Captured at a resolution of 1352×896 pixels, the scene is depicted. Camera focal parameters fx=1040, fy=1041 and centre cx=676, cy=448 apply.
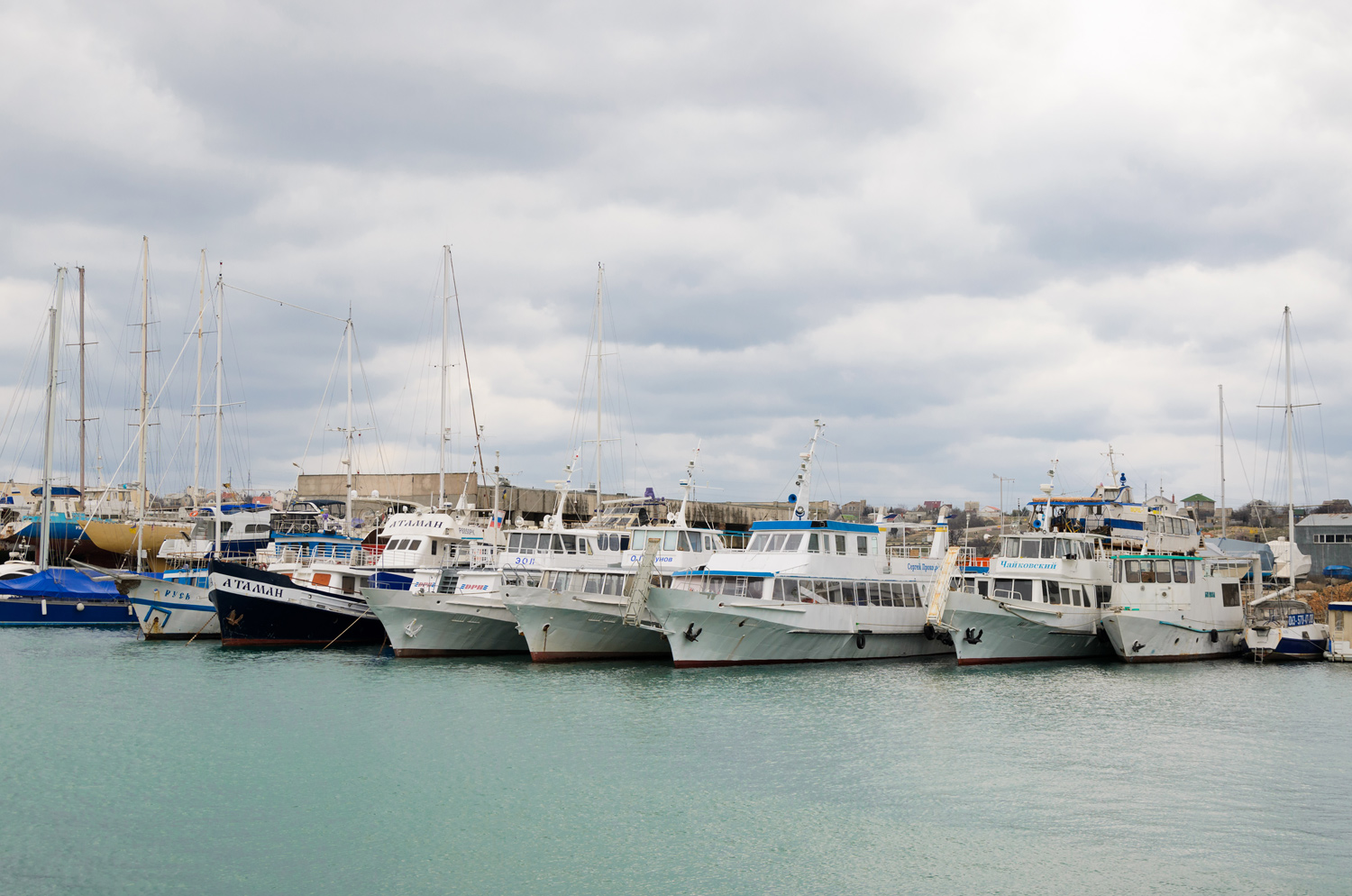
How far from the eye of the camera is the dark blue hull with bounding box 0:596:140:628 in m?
55.1

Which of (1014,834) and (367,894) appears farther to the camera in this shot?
(1014,834)

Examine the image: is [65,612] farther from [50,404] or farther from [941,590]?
[941,590]

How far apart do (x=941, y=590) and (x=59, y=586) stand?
156 feet

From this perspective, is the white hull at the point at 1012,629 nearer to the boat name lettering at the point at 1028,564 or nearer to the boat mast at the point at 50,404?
the boat name lettering at the point at 1028,564

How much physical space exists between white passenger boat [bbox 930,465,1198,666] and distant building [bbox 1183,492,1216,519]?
229ft

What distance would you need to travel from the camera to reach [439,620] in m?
39.9

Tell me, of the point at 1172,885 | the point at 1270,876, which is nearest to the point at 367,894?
the point at 1172,885

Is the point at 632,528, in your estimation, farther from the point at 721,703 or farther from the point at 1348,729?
the point at 1348,729

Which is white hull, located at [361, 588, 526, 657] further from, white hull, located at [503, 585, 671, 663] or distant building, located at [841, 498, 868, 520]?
distant building, located at [841, 498, 868, 520]

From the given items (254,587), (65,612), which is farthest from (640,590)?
(65,612)

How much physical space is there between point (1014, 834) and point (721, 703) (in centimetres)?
1285

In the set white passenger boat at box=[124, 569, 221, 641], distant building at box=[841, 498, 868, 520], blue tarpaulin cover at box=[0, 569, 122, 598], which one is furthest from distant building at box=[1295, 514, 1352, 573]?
blue tarpaulin cover at box=[0, 569, 122, 598]

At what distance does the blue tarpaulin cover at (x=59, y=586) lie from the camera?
184 ft

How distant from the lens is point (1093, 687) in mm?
33969
